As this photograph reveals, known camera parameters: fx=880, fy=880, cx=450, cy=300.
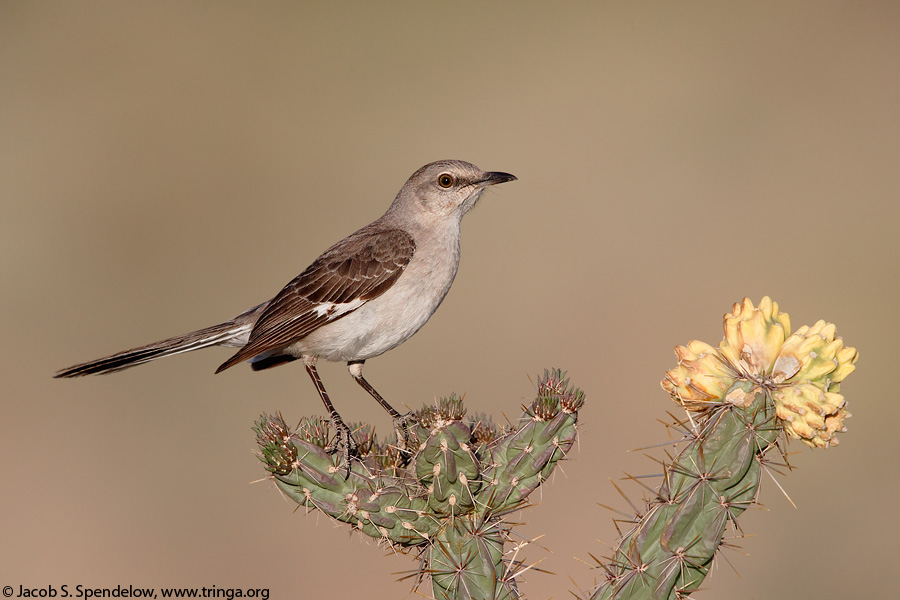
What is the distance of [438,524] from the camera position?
341 cm

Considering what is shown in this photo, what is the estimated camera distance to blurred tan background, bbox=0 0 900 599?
344 inches

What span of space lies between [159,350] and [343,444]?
1873 mm

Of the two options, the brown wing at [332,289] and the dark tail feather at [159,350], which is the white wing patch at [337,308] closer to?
the brown wing at [332,289]

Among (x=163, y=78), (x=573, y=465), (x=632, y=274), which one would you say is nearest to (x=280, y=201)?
(x=163, y=78)

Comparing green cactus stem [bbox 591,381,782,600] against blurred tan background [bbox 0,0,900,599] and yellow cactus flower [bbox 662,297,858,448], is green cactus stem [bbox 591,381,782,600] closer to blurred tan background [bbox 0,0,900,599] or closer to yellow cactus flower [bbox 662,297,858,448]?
yellow cactus flower [bbox 662,297,858,448]

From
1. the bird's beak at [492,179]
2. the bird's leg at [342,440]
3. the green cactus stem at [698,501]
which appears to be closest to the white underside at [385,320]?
the bird's leg at [342,440]

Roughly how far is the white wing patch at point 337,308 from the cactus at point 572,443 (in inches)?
48.4

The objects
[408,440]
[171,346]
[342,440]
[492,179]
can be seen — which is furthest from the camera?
[492,179]

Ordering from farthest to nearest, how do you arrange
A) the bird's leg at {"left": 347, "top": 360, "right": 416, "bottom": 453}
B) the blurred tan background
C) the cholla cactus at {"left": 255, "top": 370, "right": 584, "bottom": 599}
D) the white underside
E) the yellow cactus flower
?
the blurred tan background → the white underside → the bird's leg at {"left": 347, "top": 360, "right": 416, "bottom": 453} → the cholla cactus at {"left": 255, "top": 370, "right": 584, "bottom": 599} → the yellow cactus flower

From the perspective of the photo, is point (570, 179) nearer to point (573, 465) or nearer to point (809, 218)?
point (809, 218)

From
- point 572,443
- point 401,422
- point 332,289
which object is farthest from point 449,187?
point 572,443

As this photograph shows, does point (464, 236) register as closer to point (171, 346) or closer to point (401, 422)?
point (171, 346)

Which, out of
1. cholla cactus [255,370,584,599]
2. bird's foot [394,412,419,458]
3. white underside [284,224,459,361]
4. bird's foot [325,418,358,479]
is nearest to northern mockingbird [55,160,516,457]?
white underside [284,224,459,361]

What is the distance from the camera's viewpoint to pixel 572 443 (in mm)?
3309
